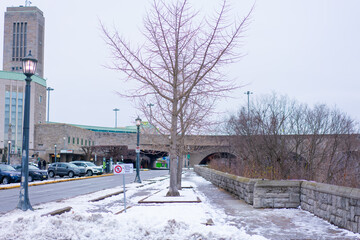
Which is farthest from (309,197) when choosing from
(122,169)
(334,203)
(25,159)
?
(25,159)

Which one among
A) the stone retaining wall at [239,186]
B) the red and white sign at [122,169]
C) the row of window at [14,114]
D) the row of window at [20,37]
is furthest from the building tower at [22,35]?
the red and white sign at [122,169]

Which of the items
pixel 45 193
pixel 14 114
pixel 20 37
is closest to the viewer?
pixel 45 193

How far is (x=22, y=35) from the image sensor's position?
366 feet

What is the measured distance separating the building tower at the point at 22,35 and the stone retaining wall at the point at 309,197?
10324 centimetres

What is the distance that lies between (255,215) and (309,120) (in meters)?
17.9

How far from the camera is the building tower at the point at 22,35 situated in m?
109

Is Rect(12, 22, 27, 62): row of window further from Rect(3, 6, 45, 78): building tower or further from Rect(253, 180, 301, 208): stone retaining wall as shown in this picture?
Rect(253, 180, 301, 208): stone retaining wall

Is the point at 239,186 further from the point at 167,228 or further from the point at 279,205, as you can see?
the point at 167,228

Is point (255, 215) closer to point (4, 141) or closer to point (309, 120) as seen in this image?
point (309, 120)

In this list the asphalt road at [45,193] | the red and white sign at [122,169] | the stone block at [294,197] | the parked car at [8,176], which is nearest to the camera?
the red and white sign at [122,169]

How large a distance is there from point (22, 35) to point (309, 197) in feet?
373

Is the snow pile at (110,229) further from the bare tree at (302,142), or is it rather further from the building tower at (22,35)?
the building tower at (22,35)

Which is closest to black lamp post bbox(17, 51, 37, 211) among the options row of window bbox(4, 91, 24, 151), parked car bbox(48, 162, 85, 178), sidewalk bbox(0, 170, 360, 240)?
sidewalk bbox(0, 170, 360, 240)

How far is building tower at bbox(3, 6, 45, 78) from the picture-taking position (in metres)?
109
